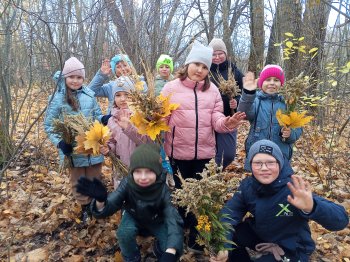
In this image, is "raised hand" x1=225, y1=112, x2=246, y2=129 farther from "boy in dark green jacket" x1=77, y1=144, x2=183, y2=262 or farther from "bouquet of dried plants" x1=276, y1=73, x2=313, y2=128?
"boy in dark green jacket" x1=77, y1=144, x2=183, y2=262

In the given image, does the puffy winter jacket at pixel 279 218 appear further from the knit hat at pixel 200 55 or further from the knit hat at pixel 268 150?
the knit hat at pixel 200 55

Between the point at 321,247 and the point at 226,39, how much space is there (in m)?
7.02

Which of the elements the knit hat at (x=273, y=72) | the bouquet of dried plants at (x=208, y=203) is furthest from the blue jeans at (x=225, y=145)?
the bouquet of dried plants at (x=208, y=203)

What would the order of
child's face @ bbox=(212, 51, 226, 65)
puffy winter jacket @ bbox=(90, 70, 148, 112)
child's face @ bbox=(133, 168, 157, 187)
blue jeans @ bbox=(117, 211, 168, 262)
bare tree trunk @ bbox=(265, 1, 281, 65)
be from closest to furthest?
child's face @ bbox=(133, 168, 157, 187) < blue jeans @ bbox=(117, 211, 168, 262) < child's face @ bbox=(212, 51, 226, 65) < puffy winter jacket @ bbox=(90, 70, 148, 112) < bare tree trunk @ bbox=(265, 1, 281, 65)

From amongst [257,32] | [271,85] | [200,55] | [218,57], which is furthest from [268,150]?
[257,32]

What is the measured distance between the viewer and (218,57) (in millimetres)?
3859

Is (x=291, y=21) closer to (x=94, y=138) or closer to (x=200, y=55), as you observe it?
(x=200, y=55)

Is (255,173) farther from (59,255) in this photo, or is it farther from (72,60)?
(72,60)

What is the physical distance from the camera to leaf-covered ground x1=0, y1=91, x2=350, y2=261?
3.12 meters

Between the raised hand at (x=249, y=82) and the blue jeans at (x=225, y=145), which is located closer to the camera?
the raised hand at (x=249, y=82)

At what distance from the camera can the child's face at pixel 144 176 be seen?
269 centimetres

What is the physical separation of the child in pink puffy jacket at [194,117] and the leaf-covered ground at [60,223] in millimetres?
973

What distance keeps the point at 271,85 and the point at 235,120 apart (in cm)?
76

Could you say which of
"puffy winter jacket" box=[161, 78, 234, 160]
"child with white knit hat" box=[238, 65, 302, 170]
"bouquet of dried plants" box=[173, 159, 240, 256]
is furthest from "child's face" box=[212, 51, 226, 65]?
"bouquet of dried plants" box=[173, 159, 240, 256]
